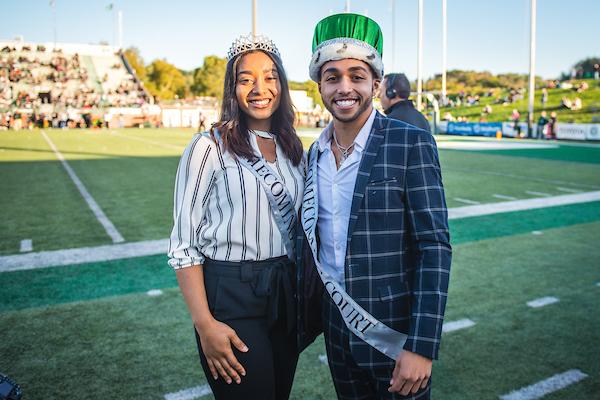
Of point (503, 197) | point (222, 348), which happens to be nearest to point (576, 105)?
point (503, 197)

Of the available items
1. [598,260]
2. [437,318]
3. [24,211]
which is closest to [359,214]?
[437,318]

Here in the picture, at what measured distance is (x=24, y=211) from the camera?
866 cm

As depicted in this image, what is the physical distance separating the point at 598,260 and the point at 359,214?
205 inches

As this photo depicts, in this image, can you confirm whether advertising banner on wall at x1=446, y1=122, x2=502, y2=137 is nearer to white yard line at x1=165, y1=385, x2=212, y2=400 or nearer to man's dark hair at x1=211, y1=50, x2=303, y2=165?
white yard line at x1=165, y1=385, x2=212, y2=400

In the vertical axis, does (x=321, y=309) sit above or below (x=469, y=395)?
above

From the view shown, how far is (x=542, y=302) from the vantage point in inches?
179

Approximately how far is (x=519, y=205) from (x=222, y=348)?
8.30 m

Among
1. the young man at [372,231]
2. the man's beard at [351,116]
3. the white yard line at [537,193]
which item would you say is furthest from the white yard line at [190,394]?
the white yard line at [537,193]

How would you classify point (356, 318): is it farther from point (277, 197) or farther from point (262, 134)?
point (262, 134)

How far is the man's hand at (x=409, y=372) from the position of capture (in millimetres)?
1649

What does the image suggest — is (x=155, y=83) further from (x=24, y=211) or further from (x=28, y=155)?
(x=24, y=211)

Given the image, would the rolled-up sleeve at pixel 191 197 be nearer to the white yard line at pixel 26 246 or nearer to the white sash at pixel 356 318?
the white sash at pixel 356 318

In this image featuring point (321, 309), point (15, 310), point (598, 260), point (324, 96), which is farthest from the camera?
point (598, 260)

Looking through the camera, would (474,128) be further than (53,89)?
No
